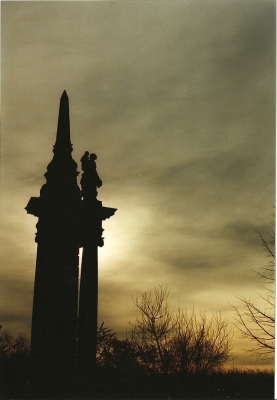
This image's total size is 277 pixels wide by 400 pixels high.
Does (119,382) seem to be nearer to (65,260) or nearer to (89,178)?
(65,260)

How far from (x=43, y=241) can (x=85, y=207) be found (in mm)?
1443

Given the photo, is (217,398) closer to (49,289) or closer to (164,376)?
(164,376)

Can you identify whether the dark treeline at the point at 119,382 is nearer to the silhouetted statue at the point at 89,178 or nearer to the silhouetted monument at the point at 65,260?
the silhouetted monument at the point at 65,260

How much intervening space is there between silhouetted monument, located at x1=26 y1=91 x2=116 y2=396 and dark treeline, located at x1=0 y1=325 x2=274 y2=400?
36 centimetres

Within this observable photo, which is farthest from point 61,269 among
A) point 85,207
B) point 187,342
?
point 187,342

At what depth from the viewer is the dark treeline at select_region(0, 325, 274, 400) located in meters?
11.3

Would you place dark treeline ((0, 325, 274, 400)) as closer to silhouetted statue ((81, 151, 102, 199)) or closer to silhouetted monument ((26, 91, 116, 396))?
silhouetted monument ((26, 91, 116, 396))

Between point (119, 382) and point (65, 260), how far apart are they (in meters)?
3.26

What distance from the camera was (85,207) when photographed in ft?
44.9

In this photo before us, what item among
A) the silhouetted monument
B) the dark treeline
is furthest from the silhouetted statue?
the dark treeline

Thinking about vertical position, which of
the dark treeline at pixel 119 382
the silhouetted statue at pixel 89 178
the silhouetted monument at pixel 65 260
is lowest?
the dark treeline at pixel 119 382

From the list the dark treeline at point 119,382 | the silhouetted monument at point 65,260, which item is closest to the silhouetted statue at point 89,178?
the silhouetted monument at point 65,260

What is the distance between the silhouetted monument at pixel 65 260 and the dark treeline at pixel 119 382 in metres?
0.36

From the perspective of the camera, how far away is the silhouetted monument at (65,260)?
12.3 m
